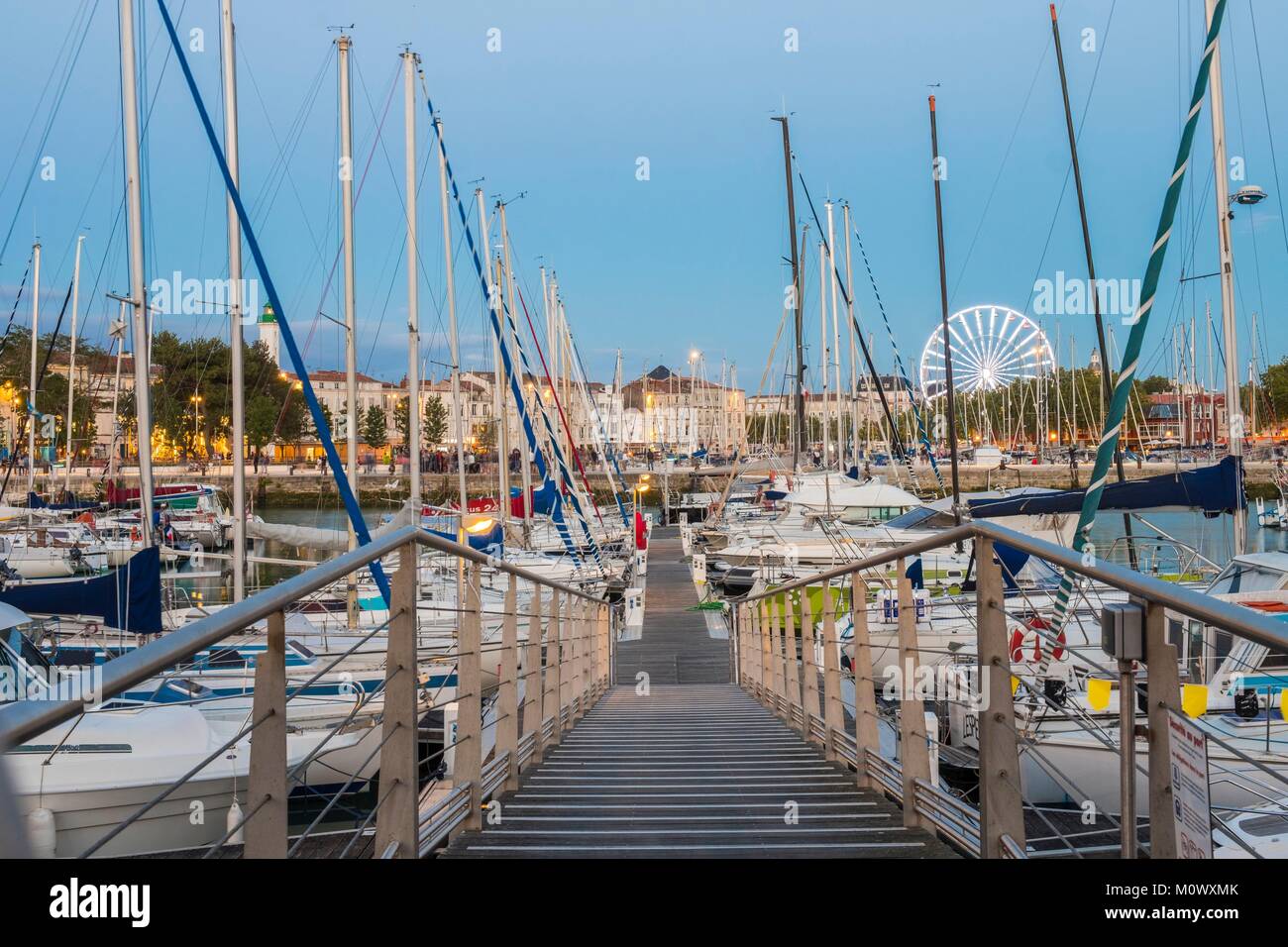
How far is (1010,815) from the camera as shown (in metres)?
3.25

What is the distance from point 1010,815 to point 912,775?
1.04m

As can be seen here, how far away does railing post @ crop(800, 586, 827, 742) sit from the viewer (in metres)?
6.69

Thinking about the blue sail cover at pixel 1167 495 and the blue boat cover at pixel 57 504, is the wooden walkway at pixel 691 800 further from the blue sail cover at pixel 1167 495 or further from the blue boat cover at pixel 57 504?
the blue boat cover at pixel 57 504

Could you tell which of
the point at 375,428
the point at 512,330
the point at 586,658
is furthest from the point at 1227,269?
the point at 375,428

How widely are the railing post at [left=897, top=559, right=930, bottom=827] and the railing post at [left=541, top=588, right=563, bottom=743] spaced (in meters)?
2.78

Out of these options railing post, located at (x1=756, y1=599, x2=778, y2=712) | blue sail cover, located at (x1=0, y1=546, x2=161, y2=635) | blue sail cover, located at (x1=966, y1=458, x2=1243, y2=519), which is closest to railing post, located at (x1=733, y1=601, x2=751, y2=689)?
railing post, located at (x1=756, y1=599, x2=778, y2=712)

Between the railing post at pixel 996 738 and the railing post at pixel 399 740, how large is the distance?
1.72 metres

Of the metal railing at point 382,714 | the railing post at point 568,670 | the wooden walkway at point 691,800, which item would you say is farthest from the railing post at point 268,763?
the railing post at point 568,670

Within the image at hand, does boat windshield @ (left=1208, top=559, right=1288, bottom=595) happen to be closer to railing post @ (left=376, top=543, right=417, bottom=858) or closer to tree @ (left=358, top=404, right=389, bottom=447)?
railing post @ (left=376, top=543, right=417, bottom=858)

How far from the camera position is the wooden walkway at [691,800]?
3934mm

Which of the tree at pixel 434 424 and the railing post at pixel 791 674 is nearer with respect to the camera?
the railing post at pixel 791 674

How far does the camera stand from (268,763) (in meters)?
2.42
